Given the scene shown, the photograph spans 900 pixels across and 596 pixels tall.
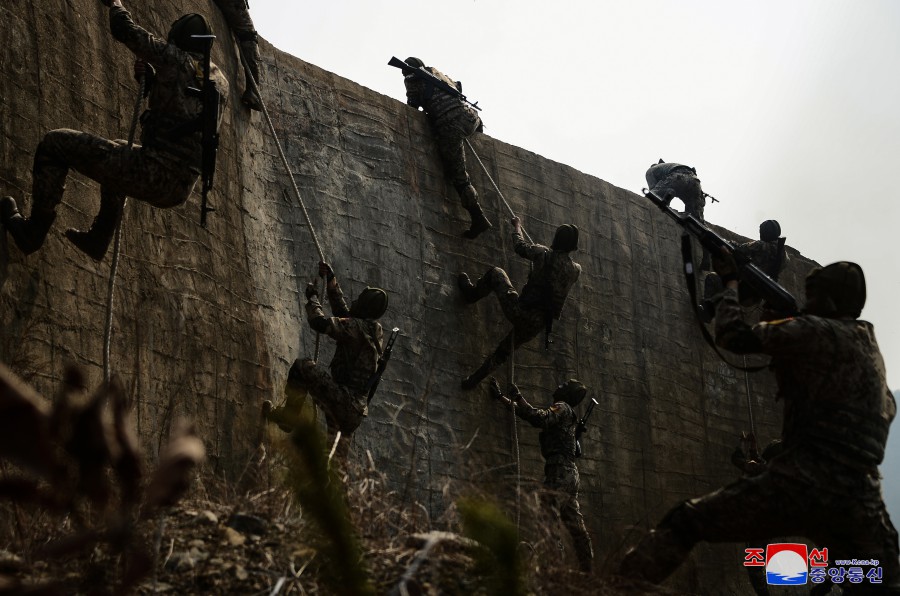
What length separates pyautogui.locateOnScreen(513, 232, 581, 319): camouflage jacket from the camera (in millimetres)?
10664

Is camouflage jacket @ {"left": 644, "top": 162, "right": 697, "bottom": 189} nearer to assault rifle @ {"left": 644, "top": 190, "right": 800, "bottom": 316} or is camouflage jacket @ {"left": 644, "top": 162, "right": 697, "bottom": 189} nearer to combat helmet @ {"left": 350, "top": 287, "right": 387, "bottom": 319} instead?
combat helmet @ {"left": 350, "top": 287, "right": 387, "bottom": 319}

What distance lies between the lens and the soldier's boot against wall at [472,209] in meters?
11.5

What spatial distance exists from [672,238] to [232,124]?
22.4 ft

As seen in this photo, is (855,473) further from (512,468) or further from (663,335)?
(663,335)

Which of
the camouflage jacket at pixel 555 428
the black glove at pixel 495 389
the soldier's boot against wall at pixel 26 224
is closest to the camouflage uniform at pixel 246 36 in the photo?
the soldier's boot against wall at pixel 26 224

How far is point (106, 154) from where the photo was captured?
6.80 m

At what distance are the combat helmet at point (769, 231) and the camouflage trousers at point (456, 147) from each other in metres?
4.69

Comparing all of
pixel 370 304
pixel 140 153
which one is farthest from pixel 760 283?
pixel 140 153

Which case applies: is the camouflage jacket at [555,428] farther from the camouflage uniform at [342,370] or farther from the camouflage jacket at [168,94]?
the camouflage jacket at [168,94]

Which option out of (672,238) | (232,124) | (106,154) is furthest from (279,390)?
(672,238)

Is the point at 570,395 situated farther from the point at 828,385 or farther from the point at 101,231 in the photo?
the point at 828,385

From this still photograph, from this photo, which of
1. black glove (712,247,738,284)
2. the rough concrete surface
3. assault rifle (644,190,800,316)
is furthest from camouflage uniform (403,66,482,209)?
black glove (712,247,738,284)

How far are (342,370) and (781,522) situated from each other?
3.85 meters

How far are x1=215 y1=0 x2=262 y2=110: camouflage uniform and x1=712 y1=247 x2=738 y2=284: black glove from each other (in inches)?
199
